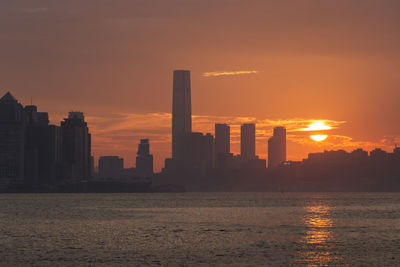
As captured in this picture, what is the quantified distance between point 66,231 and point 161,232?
70.6 ft

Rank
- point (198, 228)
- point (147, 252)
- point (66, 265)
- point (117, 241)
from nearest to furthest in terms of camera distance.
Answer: point (66, 265)
point (147, 252)
point (117, 241)
point (198, 228)

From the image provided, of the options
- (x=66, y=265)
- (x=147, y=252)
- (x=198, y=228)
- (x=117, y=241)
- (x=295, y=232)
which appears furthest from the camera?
(x=198, y=228)

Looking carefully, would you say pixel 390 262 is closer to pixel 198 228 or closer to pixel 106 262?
pixel 106 262

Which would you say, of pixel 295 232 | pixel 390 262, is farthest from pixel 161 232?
pixel 390 262

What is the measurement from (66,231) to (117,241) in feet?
99.9

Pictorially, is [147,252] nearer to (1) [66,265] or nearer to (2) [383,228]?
(1) [66,265]

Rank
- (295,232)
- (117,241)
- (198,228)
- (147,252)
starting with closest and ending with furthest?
1. (147,252)
2. (117,241)
3. (295,232)
4. (198,228)

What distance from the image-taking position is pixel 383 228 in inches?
5728

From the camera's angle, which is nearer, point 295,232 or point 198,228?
point 295,232

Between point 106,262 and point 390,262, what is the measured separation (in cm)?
3640

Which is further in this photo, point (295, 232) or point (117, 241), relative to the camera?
point (295, 232)

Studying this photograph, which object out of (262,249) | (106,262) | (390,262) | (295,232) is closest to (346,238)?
(295,232)

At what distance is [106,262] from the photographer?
82438 mm

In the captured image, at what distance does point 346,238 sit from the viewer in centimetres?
11788
